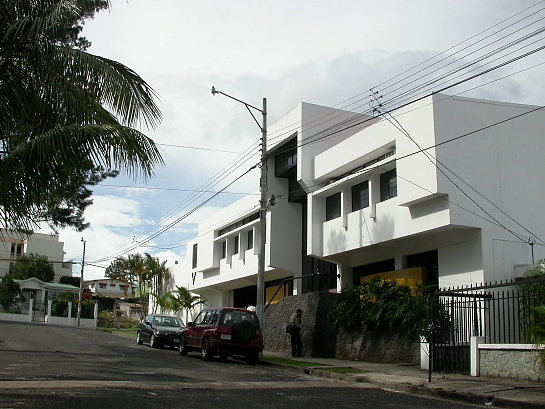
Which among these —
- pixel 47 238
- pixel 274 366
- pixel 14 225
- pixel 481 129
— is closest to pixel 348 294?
pixel 274 366

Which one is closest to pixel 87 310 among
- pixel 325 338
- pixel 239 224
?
pixel 239 224

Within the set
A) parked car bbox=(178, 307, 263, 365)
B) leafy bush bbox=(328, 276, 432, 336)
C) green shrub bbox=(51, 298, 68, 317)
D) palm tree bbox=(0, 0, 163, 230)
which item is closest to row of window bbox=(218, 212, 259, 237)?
leafy bush bbox=(328, 276, 432, 336)

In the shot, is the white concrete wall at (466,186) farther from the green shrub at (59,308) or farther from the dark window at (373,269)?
the green shrub at (59,308)

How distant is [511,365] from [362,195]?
10.9 metres

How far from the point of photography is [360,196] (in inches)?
948

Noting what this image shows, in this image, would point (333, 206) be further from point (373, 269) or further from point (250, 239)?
point (250, 239)

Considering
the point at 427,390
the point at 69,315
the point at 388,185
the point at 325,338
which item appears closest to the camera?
the point at 427,390

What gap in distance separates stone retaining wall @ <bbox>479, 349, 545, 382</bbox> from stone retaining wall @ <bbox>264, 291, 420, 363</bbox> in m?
3.53

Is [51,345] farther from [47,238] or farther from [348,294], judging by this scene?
[47,238]

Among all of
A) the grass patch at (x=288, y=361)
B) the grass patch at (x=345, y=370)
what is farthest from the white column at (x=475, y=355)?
the grass patch at (x=288, y=361)

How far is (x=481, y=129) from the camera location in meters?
19.2

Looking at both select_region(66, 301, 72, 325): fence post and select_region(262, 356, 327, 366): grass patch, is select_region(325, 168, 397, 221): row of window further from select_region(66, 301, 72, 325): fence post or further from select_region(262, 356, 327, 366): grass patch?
select_region(66, 301, 72, 325): fence post

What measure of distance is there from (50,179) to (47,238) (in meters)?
81.9

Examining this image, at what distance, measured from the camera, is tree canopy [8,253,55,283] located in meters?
76.7
